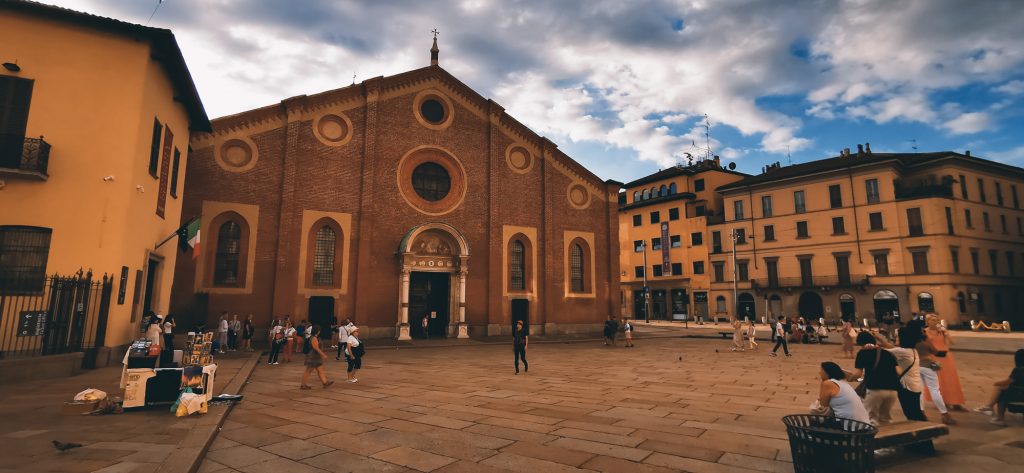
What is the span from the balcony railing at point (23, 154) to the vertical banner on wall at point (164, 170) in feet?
12.4

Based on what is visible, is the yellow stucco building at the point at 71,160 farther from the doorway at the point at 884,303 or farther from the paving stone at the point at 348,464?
the doorway at the point at 884,303

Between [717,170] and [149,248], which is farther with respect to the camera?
[717,170]

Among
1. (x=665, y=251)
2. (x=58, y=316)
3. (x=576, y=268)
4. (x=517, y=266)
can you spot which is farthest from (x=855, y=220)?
(x=58, y=316)

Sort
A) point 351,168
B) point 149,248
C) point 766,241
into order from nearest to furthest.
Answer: point 149,248 → point 351,168 → point 766,241

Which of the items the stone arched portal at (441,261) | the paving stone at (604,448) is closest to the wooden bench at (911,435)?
the paving stone at (604,448)

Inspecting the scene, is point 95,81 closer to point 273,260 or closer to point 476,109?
point 273,260

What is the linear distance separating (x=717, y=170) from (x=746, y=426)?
165 feet

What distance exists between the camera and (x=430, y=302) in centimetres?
2664

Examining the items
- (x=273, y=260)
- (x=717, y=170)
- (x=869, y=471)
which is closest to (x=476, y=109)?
(x=273, y=260)

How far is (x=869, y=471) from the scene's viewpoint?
4.42 m

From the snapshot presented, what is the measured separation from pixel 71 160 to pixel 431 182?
1611cm

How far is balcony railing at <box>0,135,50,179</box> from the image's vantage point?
12164 mm

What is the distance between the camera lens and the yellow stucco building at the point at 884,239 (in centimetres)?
3697

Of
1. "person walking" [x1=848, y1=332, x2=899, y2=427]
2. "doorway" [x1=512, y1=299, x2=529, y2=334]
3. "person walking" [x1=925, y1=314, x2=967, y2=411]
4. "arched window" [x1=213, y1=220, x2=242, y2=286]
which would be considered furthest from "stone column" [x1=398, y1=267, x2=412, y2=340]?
"person walking" [x1=848, y1=332, x2=899, y2=427]
